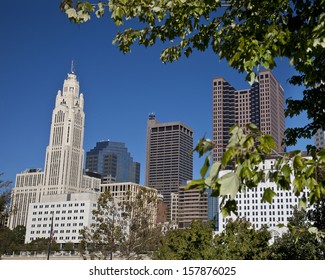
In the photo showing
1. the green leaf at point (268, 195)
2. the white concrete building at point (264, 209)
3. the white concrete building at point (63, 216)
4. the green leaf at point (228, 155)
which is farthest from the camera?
the white concrete building at point (63, 216)

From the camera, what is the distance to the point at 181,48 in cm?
794

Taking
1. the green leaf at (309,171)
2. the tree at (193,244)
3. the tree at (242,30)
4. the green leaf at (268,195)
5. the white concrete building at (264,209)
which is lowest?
the tree at (193,244)

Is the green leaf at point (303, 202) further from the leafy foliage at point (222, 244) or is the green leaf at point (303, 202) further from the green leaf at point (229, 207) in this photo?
the leafy foliage at point (222, 244)

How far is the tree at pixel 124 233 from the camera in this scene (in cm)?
3469

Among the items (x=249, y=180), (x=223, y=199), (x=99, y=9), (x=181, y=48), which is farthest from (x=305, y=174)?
(x=181, y=48)

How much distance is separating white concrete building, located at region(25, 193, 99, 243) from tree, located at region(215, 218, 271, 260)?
14590 centimetres

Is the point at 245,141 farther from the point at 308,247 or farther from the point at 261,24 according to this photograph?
the point at 308,247

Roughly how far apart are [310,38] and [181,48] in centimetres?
312

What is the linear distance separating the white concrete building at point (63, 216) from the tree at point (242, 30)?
16001 cm

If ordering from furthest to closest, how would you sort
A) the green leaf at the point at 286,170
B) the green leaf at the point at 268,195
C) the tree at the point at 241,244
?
the tree at the point at 241,244 < the green leaf at the point at 286,170 < the green leaf at the point at 268,195

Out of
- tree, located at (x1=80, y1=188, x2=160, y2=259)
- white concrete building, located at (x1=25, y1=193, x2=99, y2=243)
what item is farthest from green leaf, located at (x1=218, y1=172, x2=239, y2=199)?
white concrete building, located at (x1=25, y1=193, x2=99, y2=243)

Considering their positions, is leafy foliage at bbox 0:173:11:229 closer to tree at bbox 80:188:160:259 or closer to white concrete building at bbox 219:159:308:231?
tree at bbox 80:188:160:259

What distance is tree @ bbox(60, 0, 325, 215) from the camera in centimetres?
345

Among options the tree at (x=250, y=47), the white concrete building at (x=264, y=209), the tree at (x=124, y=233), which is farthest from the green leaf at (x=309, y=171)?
the white concrete building at (x=264, y=209)
